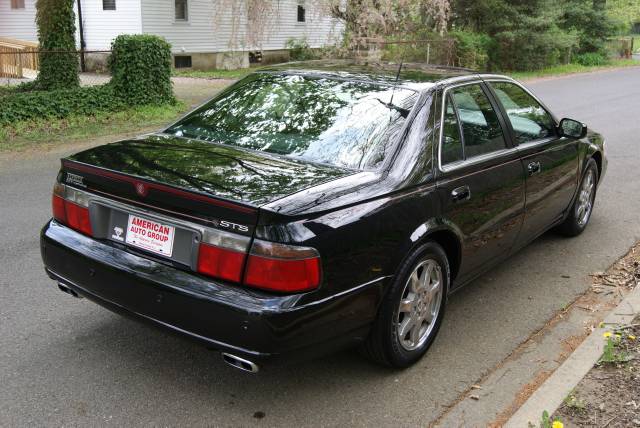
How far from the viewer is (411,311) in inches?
144

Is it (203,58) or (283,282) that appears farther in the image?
(203,58)

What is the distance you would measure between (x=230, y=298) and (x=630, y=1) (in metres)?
52.1

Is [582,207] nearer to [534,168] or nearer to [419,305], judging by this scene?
[534,168]

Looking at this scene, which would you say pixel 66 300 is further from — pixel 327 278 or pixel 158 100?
pixel 158 100

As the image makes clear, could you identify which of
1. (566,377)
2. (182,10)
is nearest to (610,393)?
(566,377)

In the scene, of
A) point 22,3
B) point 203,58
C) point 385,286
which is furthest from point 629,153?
point 22,3

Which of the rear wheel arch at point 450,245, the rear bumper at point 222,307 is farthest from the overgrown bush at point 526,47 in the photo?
the rear bumper at point 222,307

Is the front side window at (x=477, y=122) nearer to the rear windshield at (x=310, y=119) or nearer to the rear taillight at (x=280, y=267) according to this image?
the rear windshield at (x=310, y=119)

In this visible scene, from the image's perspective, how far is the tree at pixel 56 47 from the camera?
42.0 ft

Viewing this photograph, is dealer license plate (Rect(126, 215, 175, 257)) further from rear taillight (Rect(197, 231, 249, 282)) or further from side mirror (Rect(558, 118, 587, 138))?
side mirror (Rect(558, 118, 587, 138))

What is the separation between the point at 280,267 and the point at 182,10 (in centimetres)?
2278

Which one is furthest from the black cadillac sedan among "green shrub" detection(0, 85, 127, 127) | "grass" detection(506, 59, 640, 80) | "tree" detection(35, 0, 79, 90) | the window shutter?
the window shutter

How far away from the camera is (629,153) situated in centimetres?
1055

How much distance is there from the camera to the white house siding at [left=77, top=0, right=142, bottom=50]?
21.8m
